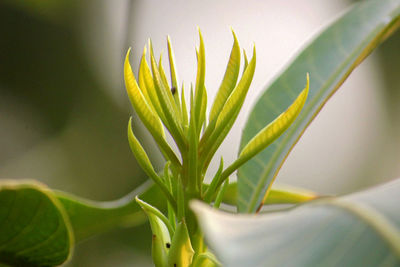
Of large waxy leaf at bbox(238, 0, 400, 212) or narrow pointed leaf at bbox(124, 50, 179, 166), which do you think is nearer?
narrow pointed leaf at bbox(124, 50, 179, 166)

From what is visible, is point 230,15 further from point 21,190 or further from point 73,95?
point 21,190

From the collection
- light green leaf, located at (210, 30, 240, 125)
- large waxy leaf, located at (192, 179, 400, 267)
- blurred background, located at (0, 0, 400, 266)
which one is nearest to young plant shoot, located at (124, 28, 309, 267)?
light green leaf, located at (210, 30, 240, 125)

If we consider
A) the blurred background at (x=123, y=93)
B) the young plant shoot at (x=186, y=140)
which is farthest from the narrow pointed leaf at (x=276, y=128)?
the blurred background at (x=123, y=93)

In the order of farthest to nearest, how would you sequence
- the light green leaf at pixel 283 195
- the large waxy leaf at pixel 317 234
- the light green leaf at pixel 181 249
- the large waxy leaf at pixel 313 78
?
1. the light green leaf at pixel 283 195
2. the large waxy leaf at pixel 313 78
3. the light green leaf at pixel 181 249
4. the large waxy leaf at pixel 317 234

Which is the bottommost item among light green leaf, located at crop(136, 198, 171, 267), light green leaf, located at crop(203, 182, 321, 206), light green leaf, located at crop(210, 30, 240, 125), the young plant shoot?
light green leaf, located at crop(203, 182, 321, 206)

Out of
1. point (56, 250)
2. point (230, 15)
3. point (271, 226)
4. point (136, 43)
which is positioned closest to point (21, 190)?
point (56, 250)

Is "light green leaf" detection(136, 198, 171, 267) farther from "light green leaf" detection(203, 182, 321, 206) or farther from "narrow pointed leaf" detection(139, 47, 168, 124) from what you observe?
"light green leaf" detection(203, 182, 321, 206)

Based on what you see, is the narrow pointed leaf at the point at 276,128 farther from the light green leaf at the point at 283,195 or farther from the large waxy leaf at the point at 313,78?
the light green leaf at the point at 283,195
